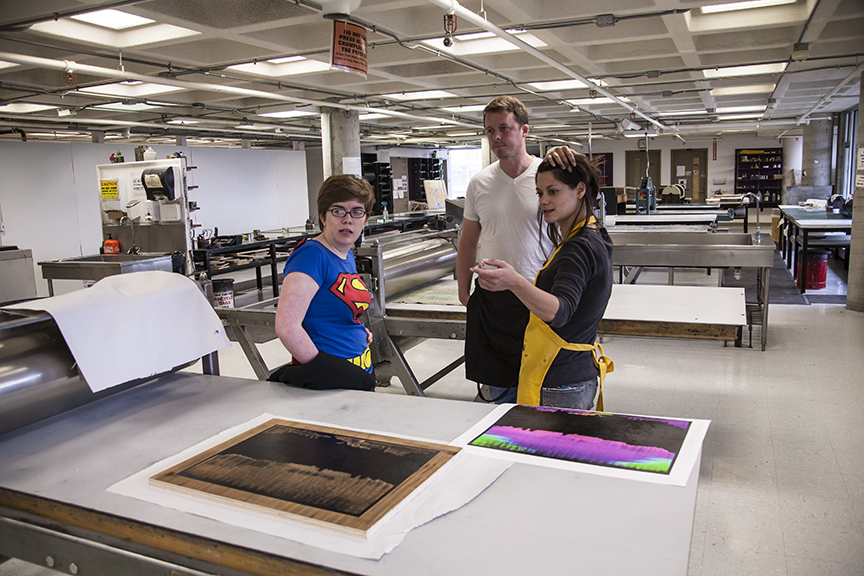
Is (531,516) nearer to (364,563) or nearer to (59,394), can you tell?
(364,563)

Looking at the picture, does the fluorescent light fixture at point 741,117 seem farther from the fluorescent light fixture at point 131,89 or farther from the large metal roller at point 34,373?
the large metal roller at point 34,373

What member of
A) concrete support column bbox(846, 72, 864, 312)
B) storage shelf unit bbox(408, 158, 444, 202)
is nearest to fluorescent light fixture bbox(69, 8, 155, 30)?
concrete support column bbox(846, 72, 864, 312)

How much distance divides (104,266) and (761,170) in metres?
19.7

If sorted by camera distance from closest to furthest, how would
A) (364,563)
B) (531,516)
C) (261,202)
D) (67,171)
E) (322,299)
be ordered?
(364,563) → (531,516) → (322,299) → (67,171) → (261,202)

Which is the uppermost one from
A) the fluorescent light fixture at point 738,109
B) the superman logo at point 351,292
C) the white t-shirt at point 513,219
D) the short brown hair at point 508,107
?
the fluorescent light fixture at point 738,109

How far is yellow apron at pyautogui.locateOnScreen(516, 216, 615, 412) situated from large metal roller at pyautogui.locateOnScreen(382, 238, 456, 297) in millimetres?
1932

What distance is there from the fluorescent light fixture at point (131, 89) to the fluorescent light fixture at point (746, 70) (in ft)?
21.9

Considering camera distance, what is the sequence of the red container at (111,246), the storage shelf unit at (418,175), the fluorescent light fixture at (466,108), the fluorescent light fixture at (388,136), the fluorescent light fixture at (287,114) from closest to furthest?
the red container at (111,246), the fluorescent light fixture at (287,114), the fluorescent light fixture at (466,108), the fluorescent light fixture at (388,136), the storage shelf unit at (418,175)

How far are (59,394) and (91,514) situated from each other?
0.57 meters

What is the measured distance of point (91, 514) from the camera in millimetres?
1085

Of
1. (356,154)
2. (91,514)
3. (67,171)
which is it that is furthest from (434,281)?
(67,171)

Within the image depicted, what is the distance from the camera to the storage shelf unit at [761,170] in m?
19.4

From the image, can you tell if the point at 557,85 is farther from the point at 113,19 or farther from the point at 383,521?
the point at 383,521

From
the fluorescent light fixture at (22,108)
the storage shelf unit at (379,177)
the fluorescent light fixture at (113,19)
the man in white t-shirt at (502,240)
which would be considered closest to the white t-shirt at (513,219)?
the man in white t-shirt at (502,240)
